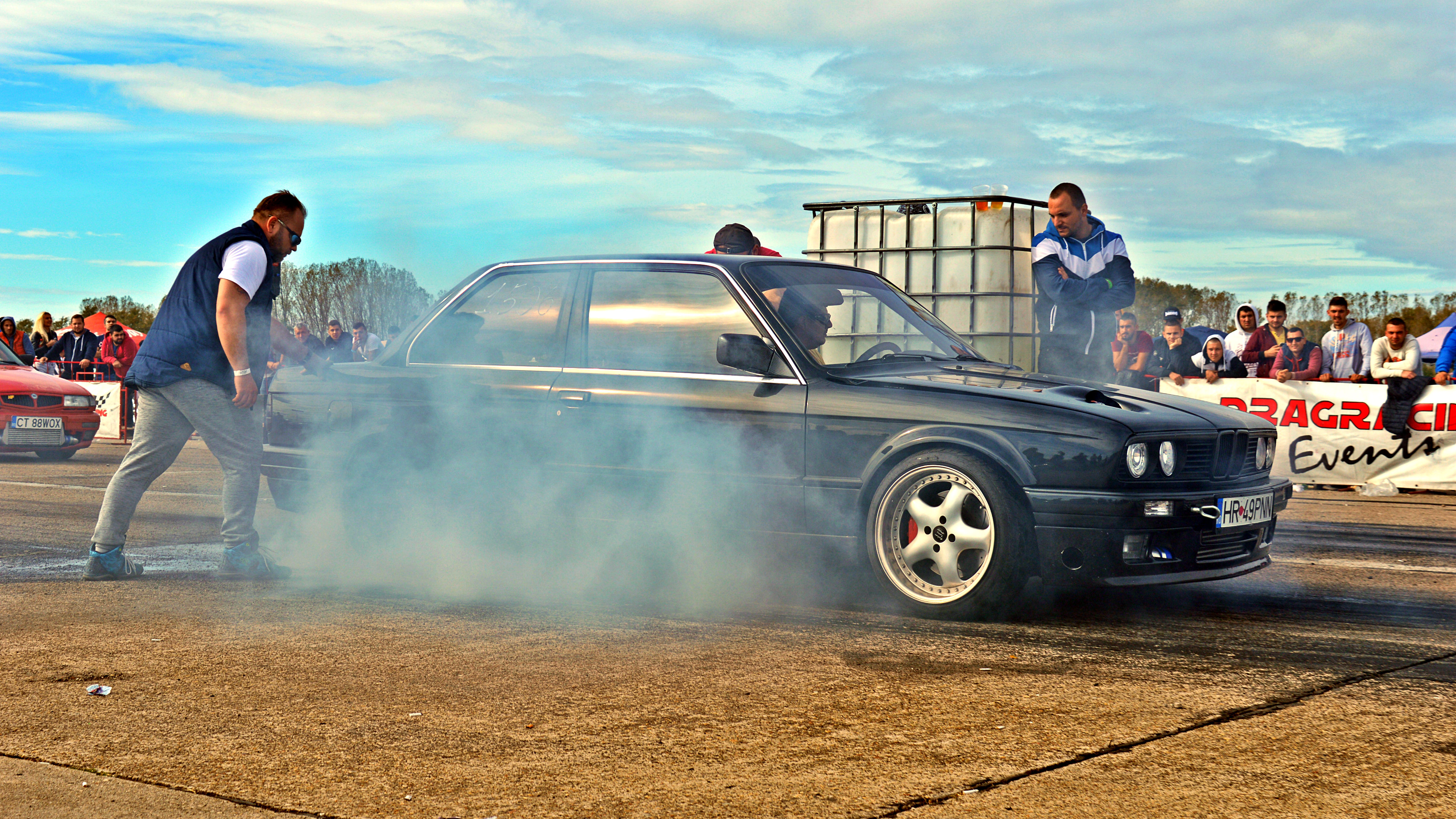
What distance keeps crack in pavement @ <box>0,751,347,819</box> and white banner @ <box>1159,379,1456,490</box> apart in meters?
10.5

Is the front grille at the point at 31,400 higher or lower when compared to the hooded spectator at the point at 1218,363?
lower

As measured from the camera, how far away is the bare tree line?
8141 mm

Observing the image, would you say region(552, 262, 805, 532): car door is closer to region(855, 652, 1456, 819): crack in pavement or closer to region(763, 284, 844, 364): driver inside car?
region(763, 284, 844, 364): driver inside car

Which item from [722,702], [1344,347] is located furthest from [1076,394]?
[1344,347]

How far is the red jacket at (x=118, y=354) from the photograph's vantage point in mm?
19219

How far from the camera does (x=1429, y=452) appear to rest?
11930 millimetres

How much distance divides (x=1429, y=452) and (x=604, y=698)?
10475 millimetres

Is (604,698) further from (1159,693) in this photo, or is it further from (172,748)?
(1159,693)

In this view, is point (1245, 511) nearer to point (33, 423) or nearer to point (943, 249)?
point (943, 249)

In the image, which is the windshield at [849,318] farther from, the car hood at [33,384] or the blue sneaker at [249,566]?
the car hood at [33,384]

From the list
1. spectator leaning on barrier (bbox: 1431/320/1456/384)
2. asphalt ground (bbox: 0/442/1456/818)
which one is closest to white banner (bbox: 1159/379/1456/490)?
spectator leaning on barrier (bbox: 1431/320/1456/384)

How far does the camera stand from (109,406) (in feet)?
63.9

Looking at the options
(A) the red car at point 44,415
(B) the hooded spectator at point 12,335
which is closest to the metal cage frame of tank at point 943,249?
(A) the red car at point 44,415

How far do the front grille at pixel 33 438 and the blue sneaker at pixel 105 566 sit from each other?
9.33 m
